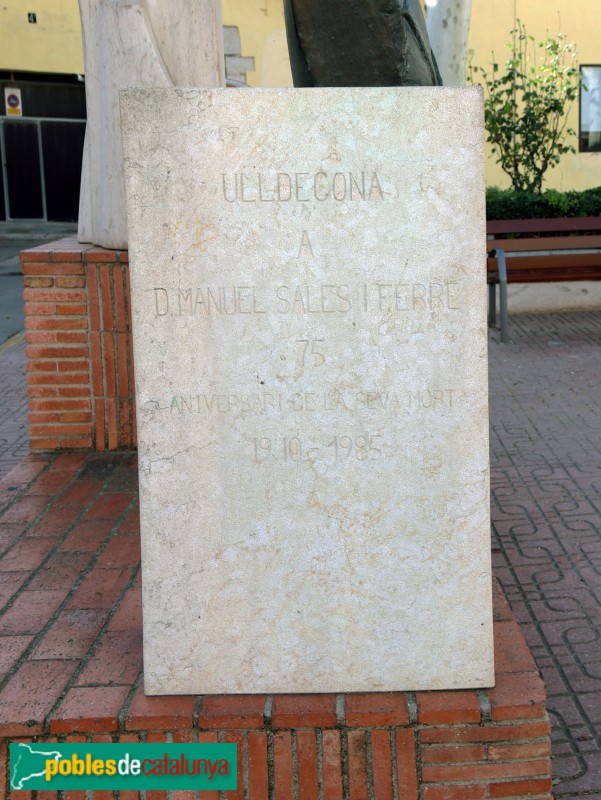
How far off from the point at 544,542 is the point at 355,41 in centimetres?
274

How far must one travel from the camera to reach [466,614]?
257 centimetres

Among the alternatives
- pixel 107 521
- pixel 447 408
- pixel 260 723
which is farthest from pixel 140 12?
pixel 260 723

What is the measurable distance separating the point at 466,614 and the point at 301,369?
743 millimetres

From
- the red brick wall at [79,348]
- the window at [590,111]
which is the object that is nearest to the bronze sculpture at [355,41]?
the red brick wall at [79,348]

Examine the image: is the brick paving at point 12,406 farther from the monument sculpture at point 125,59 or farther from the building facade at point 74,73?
the building facade at point 74,73

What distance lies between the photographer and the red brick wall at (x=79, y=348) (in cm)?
489

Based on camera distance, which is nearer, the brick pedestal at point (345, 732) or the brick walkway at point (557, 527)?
the brick pedestal at point (345, 732)

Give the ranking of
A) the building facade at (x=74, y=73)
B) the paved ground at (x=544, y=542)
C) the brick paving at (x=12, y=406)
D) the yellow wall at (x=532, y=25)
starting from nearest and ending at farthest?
the paved ground at (x=544, y=542), the brick paving at (x=12, y=406), the yellow wall at (x=532, y=25), the building facade at (x=74, y=73)

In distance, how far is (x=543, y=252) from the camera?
10.5 m

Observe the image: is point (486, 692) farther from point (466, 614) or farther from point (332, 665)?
point (332, 665)

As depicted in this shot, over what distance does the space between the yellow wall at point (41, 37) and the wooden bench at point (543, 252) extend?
34.7 ft

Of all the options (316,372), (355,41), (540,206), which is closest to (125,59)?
(355,41)

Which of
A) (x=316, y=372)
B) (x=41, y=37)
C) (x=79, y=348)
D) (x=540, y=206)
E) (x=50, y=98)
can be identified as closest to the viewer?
(x=316, y=372)

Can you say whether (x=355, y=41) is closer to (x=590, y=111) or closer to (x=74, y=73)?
(x=590, y=111)
